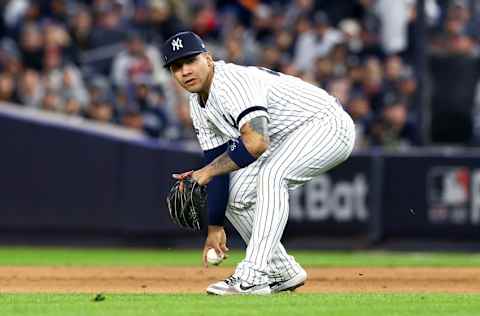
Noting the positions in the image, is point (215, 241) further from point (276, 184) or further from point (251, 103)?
point (251, 103)

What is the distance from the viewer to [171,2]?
56.9ft

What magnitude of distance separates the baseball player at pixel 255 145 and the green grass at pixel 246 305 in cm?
28

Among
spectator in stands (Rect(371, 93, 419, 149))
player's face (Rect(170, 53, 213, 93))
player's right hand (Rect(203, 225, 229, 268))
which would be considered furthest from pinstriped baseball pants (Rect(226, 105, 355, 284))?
spectator in stands (Rect(371, 93, 419, 149))

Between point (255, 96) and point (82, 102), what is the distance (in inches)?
332

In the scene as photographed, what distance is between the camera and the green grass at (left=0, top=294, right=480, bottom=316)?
22.3 feet

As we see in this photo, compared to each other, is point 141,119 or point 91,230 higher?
point 141,119

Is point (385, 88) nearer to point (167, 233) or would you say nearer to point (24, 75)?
point (167, 233)

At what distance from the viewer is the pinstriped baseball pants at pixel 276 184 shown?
25.1ft

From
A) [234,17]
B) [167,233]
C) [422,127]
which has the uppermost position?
[234,17]

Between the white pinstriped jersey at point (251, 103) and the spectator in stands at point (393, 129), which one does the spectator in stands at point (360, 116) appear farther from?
the white pinstriped jersey at point (251, 103)

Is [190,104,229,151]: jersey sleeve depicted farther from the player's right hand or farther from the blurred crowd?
the blurred crowd

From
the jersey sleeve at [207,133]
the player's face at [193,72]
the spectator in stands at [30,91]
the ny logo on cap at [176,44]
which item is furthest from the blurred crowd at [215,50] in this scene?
the ny logo on cap at [176,44]

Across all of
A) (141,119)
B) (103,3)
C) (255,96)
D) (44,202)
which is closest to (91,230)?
(44,202)

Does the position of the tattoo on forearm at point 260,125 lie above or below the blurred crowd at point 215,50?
below
